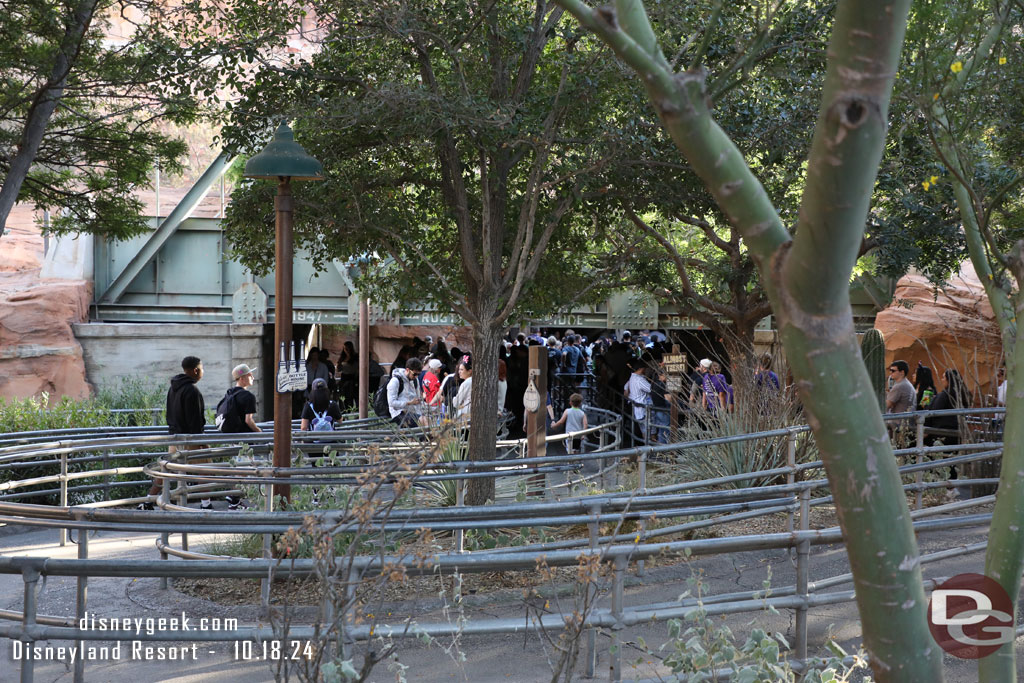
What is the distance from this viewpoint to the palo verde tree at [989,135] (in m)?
3.39

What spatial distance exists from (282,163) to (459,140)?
2.19 metres

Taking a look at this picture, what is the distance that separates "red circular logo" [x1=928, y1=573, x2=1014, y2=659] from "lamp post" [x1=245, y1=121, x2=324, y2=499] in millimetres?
4754

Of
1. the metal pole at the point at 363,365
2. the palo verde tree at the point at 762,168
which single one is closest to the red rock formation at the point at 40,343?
the metal pole at the point at 363,365

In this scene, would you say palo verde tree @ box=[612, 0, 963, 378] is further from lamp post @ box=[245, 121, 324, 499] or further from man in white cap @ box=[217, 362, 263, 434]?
man in white cap @ box=[217, 362, 263, 434]

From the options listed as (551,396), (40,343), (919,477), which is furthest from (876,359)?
(40,343)

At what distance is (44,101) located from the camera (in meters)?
9.57

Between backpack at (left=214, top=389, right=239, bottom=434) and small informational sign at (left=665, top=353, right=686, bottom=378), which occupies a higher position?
small informational sign at (left=665, top=353, right=686, bottom=378)

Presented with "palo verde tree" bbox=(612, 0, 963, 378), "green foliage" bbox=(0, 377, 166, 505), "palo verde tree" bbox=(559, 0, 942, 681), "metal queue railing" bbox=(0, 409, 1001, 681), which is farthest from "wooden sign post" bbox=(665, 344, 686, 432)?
"palo verde tree" bbox=(559, 0, 942, 681)

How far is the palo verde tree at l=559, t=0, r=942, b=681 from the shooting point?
214 centimetres

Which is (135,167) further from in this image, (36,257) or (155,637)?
(36,257)

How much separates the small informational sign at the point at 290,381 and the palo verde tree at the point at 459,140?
171 centimetres

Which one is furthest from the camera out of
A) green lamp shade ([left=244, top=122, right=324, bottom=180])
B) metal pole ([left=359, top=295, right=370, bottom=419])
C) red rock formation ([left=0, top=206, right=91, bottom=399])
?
red rock formation ([left=0, top=206, right=91, bottom=399])

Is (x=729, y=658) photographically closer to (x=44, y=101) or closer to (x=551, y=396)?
(x=44, y=101)

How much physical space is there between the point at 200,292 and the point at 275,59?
13.2 metres
